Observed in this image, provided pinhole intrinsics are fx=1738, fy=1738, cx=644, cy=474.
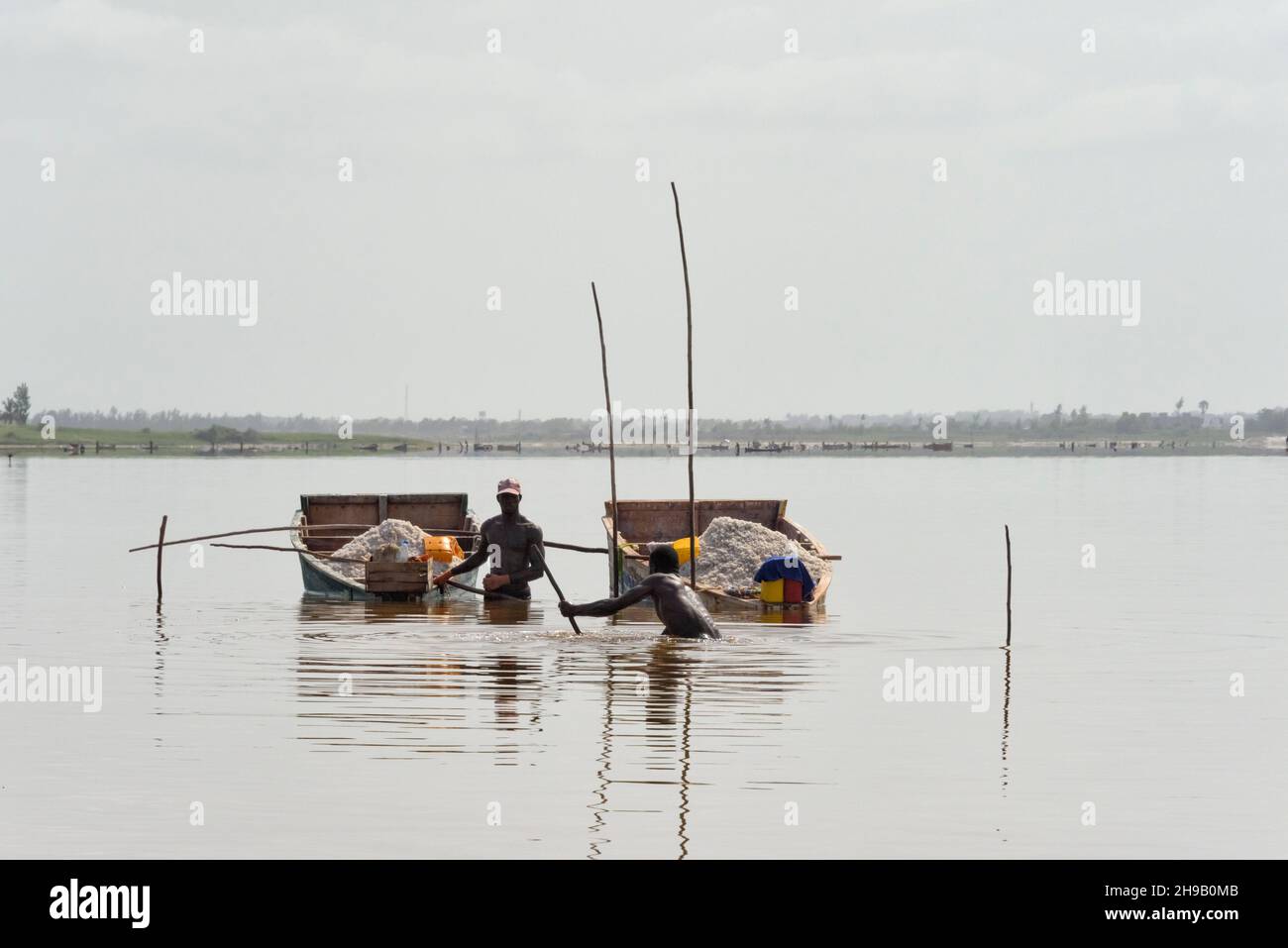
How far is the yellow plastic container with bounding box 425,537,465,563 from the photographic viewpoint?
83.1ft

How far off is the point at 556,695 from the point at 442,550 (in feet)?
33.1

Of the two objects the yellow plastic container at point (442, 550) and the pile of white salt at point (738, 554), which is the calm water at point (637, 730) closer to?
the pile of white salt at point (738, 554)

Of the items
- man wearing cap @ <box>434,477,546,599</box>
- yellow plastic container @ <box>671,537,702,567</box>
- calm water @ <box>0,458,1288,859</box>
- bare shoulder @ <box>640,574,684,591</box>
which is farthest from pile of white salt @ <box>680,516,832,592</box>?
bare shoulder @ <box>640,574,684,591</box>

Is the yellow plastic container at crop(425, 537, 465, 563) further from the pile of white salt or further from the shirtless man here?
the shirtless man

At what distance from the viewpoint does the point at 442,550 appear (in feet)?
84.0

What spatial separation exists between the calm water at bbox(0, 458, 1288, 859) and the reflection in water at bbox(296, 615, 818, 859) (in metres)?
0.05

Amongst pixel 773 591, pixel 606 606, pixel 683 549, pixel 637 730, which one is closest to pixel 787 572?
pixel 773 591

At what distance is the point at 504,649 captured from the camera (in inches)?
741

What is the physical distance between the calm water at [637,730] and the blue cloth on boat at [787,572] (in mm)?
636

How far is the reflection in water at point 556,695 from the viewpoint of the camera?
1246 centimetres

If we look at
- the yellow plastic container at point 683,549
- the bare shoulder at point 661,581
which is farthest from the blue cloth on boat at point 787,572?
the bare shoulder at point 661,581

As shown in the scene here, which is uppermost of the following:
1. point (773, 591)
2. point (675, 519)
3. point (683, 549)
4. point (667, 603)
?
point (675, 519)

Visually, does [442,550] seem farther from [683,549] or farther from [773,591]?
[773,591]
